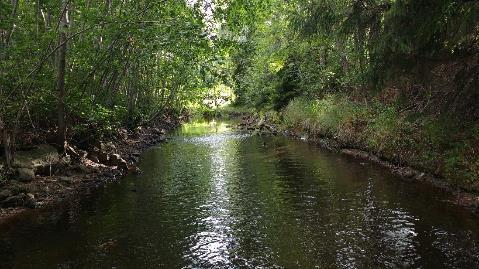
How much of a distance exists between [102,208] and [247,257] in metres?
5.79

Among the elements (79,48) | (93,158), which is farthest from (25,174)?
(79,48)

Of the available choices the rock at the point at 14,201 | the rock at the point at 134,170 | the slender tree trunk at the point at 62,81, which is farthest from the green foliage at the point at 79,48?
the rock at the point at 14,201

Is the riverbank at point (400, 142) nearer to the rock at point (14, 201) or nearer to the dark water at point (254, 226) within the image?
the dark water at point (254, 226)

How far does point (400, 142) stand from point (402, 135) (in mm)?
272

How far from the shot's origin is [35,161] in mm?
15000

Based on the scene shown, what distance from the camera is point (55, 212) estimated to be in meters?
12.4

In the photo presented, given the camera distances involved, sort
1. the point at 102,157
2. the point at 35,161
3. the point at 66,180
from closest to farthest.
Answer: the point at 35,161 → the point at 66,180 → the point at 102,157

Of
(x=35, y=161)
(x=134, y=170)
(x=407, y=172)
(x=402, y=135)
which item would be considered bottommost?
(x=134, y=170)

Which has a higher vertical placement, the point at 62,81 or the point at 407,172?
the point at 62,81

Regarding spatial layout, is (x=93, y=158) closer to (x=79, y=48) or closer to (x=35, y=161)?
(x=35, y=161)

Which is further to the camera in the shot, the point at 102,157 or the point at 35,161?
the point at 102,157

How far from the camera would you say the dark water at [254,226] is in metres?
8.78

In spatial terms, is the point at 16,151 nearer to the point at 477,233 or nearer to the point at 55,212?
the point at 55,212

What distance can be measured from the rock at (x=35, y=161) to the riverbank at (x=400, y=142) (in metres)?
12.2
